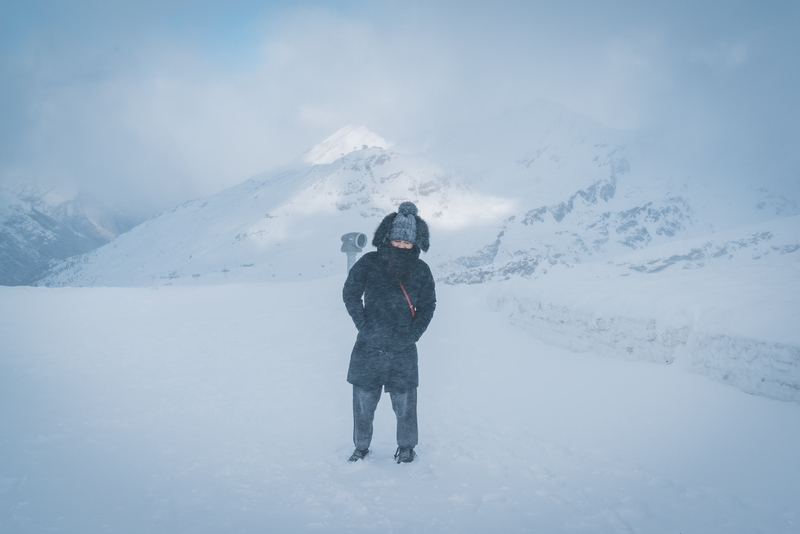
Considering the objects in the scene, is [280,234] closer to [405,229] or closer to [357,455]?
[357,455]

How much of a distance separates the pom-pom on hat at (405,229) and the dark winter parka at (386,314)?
1cm

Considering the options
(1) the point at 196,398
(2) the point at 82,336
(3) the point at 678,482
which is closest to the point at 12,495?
(1) the point at 196,398

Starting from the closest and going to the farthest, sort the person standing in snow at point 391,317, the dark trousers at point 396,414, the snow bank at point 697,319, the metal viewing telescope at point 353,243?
the person standing in snow at point 391,317 < the dark trousers at point 396,414 < the snow bank at point 697,319 < the metal viewing telescope at point 353,243

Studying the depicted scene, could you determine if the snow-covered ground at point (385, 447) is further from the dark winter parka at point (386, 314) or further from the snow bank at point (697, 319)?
the dark winter parka at point (386, 314)

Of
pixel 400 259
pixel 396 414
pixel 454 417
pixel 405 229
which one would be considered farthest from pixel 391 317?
pixel 454 417

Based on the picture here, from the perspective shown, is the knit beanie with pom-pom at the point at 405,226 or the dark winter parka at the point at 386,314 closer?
the knit beanie with pom-pom at the point at 405,226

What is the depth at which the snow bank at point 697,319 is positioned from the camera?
4.89 meters

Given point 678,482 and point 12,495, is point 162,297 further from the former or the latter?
point 678,482

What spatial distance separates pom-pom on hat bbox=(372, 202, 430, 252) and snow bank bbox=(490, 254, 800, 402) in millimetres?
4018

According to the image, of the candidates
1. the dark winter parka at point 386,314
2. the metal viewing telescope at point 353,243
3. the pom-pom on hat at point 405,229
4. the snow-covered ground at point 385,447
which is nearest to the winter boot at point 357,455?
the snow-covered ground at point 385,447

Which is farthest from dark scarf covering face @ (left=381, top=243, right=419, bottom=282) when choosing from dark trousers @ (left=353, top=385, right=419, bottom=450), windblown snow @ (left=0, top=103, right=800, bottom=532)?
windblown snow @ (left=0, top=103, right=800, bottom=532)

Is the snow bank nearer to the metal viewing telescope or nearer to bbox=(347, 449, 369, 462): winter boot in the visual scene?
the metal viewing telescope

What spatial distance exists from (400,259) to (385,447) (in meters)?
2.05

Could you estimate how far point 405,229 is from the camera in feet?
13.5
